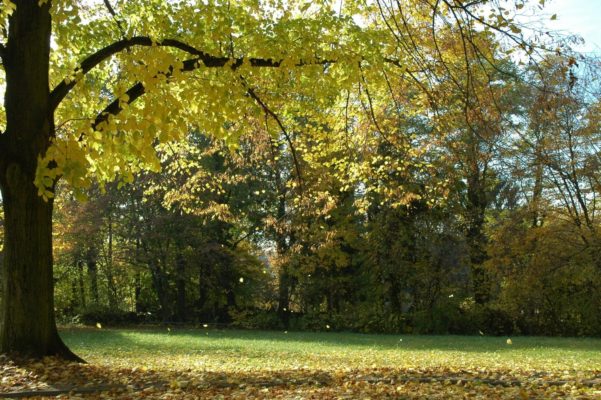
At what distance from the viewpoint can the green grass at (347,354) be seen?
10.6 metres

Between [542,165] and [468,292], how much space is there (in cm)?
642

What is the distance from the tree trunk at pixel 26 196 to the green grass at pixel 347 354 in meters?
2.81

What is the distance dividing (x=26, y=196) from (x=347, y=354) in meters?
8.30

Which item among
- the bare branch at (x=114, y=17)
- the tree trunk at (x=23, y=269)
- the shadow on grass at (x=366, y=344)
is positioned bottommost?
the shadow on grass at (x=366, y=344)

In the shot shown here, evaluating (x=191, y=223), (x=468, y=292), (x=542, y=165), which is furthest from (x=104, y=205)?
(x=542, y=165)

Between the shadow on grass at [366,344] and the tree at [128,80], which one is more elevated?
the tree at [128,80]

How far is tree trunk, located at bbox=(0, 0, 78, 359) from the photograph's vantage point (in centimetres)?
719

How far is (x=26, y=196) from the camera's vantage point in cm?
721

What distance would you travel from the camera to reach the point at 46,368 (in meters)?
6.66

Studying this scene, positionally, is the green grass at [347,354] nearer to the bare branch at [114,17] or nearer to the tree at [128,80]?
the tree at [128,80]

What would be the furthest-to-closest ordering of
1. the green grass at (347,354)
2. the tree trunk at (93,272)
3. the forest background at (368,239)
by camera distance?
the tree trunk at (93,272) → the forest background at (368,239) → the green grass at (347,354)

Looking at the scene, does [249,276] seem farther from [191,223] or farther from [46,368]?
[46,368]

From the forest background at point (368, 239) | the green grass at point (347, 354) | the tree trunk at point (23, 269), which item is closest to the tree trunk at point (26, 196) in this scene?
the tree trunk at point (23, 269)

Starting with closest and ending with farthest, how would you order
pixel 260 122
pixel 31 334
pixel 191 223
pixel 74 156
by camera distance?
pixel 74 156
pixel 31 334
pixel 260 122
pixel 191 223
